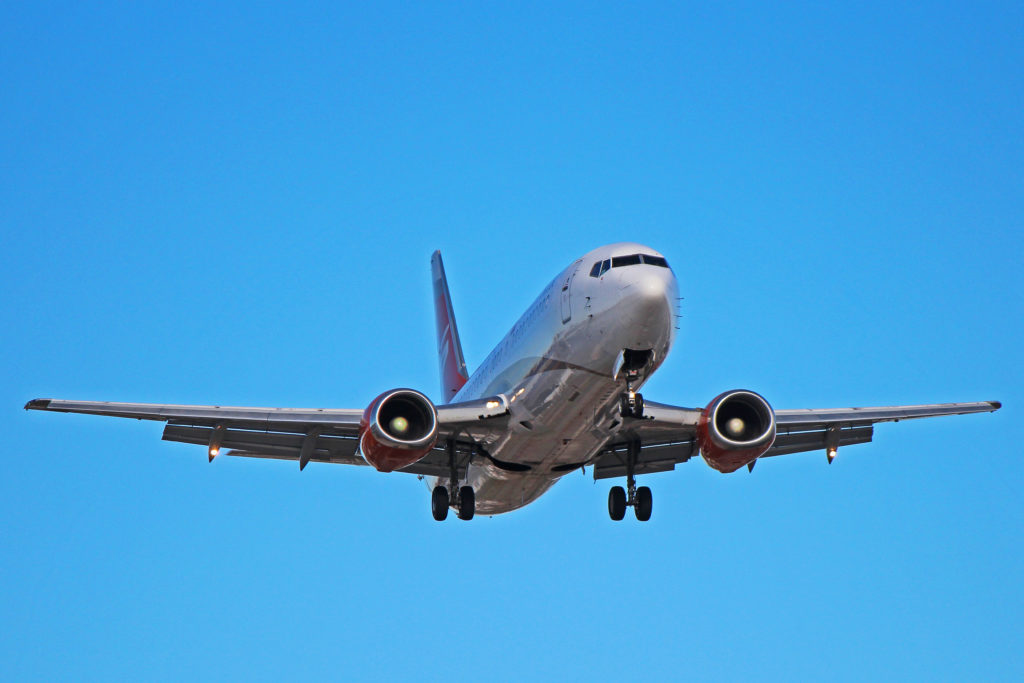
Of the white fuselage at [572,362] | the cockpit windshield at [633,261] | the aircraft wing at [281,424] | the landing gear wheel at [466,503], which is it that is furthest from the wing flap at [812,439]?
the cockpit windshield at [633,261]

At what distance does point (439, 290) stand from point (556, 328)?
2691cm

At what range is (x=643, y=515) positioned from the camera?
33.0 meters

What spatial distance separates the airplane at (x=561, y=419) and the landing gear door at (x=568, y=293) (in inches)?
2.0

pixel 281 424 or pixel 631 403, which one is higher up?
pixel 281 424

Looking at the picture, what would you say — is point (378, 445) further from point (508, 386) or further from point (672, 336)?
point (672, 336)

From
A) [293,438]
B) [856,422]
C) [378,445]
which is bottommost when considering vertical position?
[378,445]

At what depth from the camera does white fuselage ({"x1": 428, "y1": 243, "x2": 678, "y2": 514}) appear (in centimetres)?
2542

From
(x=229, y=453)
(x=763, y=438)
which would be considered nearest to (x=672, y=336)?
(x=763, y=438)

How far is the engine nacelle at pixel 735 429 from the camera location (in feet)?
95.7

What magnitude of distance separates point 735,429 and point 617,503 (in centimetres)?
517

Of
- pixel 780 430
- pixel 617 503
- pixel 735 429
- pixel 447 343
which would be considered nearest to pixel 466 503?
pixel 617 503

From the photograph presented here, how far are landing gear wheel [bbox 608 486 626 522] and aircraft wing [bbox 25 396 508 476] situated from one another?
4247 mm

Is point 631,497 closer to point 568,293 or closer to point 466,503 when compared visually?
point 466,503

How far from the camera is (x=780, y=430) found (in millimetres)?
32781
